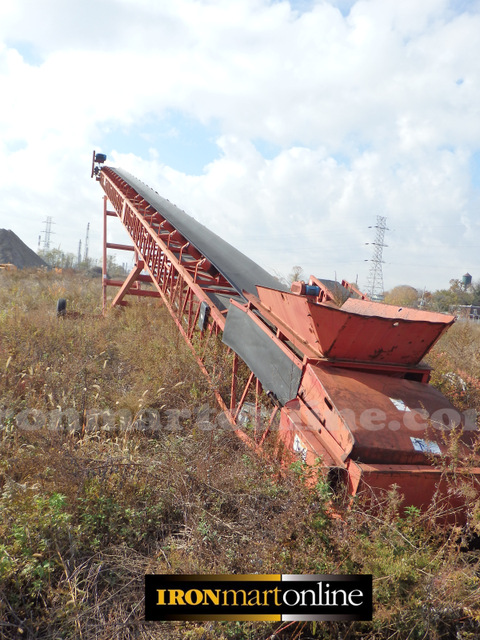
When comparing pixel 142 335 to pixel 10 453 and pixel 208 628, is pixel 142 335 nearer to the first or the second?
pixel 10 453

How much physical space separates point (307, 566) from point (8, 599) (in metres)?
1.62

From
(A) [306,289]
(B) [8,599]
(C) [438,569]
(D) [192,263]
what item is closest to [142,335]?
(D) [192,263]

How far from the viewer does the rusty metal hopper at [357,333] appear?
114 inches

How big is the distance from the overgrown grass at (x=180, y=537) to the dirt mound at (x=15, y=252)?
3731cm

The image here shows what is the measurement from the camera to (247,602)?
214 cm

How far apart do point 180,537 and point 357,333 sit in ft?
6.32

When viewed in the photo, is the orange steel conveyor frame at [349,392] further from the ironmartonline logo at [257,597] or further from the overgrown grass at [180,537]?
the ironmartonline logo at [257,597]

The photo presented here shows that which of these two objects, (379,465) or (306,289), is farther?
(306,289)

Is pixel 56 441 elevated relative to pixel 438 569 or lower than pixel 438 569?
elevated

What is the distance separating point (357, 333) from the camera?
3.00 m

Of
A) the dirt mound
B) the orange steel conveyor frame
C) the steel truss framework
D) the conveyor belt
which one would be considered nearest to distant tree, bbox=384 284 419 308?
the conveyor belt

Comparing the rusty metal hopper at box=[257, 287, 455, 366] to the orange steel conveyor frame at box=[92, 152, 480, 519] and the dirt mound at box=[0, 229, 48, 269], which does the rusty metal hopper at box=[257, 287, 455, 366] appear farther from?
the dirt mound at box=[0, 229, 48, 269]

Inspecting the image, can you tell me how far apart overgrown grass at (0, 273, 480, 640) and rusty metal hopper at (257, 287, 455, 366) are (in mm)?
951

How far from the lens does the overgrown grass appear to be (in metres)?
2.03
